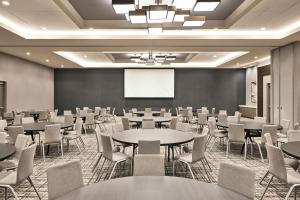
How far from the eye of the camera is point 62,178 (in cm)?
223

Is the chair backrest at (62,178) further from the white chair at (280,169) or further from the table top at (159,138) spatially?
the white chair at (280,169)

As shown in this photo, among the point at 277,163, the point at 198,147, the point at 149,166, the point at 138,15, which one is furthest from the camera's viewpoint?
the point at 138,15

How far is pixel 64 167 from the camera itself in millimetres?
2289

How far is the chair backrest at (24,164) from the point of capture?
3.00 m

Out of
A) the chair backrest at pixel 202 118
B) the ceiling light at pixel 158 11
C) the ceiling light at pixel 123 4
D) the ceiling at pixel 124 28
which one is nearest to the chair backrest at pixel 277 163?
the ceiling light at pixel 158 11

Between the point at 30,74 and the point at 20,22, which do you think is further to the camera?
the point at 30,74

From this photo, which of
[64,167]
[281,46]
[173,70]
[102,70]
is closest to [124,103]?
[102,70]

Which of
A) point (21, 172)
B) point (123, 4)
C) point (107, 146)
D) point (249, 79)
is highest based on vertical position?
point (123, 4)

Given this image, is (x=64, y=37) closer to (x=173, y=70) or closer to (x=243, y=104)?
(x=173, y=70)

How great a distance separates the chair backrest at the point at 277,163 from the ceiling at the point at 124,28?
3.78 metres

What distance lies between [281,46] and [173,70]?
860 cm

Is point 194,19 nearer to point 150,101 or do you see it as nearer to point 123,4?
point 123,4

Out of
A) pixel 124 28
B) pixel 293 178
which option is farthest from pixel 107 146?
pixel 124 28

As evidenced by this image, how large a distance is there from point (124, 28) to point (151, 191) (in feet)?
22.1
